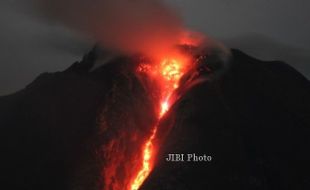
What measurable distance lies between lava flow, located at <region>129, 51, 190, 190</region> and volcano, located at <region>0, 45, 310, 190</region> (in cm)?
19

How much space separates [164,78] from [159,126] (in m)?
12.9

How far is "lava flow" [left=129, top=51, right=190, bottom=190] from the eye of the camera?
69.3 meters

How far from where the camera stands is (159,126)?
7169 centimetres

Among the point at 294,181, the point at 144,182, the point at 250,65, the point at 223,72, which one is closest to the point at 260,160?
the point at 294,181

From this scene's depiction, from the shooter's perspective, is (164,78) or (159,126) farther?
(164,78)

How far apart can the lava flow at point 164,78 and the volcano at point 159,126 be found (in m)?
0.19

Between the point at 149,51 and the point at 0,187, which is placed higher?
the point at 149,51

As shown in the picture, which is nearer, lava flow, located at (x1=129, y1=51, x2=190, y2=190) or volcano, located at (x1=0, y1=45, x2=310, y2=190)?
volcano, located at (x1=0, y1=45, x2=310, y2=190)

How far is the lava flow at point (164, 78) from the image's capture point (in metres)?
69.3

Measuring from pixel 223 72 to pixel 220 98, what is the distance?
8.69m

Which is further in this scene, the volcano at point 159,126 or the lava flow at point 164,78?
the lava flow at point 164,78

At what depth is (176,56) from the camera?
86812mm

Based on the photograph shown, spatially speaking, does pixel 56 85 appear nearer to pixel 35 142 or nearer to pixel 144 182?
pixel 35 142

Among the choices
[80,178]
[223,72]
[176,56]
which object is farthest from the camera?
[176,56]
